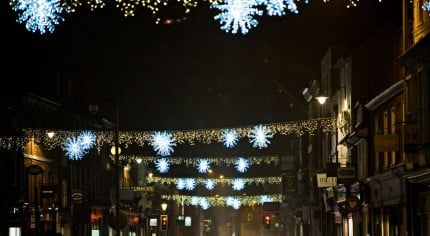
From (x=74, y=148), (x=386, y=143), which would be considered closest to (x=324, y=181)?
(x=74, y=148)

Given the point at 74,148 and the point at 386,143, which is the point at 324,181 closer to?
the point at 74,148

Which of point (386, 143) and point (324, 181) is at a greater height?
point (386, 143)

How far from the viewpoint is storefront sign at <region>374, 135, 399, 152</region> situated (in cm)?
2927

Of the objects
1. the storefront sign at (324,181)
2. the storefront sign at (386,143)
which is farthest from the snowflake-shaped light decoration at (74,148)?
the storefront sign at (386,143)

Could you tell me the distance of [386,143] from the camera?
2945 cm

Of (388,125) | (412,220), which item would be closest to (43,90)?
(388,125)

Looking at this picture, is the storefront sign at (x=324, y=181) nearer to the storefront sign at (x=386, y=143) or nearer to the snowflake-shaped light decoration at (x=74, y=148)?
the snowflake-shaped light decoration at (x=74, y=148)

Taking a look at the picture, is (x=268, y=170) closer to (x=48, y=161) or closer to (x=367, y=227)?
(x=48, y=161)

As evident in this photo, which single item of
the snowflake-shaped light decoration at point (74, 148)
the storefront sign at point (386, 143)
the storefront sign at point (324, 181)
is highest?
the snowflake-shaped light decoration at point (74, 148)

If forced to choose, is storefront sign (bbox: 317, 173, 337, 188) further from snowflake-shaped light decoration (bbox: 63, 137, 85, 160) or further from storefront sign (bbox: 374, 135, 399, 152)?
storefront sign (bbox: 374, 135, 399, 152)

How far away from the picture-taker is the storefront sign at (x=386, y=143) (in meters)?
29.3

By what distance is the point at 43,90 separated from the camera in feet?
197

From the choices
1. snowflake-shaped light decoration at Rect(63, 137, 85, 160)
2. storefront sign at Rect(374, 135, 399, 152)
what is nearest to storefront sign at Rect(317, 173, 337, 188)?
snowflake-shaped light decoration at Rect(63, 137, 85, 160)

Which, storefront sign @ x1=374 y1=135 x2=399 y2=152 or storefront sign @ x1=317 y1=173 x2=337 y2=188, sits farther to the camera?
storefront sign @ x1=317 y1=173 x2=337 y2=188
